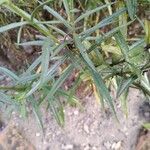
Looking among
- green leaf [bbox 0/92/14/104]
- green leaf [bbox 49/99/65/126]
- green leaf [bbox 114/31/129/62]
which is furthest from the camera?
green leaf [bbox 49/99/65/126]

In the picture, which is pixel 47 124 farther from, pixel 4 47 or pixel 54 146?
pixel 4 47

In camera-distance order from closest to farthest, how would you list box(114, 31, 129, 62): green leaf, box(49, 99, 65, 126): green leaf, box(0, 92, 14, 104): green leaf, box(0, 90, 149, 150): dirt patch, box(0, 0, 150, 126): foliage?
box(0, 0, 150, 126): foliage → box(114, 31, 129, 62): green leaf → box(0, 92, 14, 104): green leaf → box(49, 99, 65, 126): green leaf → box(0, 90, 149, 150): dirt patch

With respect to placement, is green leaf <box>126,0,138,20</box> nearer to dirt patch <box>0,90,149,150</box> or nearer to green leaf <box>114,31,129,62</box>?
green leaf <box>114,31,129,62</box>

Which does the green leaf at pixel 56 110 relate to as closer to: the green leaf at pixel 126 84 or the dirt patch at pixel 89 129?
the green leaf at pixel 126 84

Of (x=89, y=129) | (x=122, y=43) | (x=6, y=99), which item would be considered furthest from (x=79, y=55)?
(x=89, y=129)

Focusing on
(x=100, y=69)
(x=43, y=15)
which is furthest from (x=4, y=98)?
(x=43, y=15)

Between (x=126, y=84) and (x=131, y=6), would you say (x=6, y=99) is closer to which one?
(x=126, y=84)

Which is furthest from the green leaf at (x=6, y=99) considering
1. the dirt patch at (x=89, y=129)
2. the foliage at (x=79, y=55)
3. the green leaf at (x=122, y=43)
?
the dirt patch at (x=89, y=129)

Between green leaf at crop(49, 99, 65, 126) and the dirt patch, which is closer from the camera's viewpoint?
green leaf at crop(49, 99, 65, 126)

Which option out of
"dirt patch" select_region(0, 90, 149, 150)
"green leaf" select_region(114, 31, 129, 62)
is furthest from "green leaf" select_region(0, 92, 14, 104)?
"dirt patch" select_region(0, 90, 149, 150)

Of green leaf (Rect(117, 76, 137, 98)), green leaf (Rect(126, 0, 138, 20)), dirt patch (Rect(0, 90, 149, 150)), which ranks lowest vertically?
dirt patch (Rect(0, 90, 149, 150))

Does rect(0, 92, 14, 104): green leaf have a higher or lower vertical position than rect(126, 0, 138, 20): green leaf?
Result: lower
